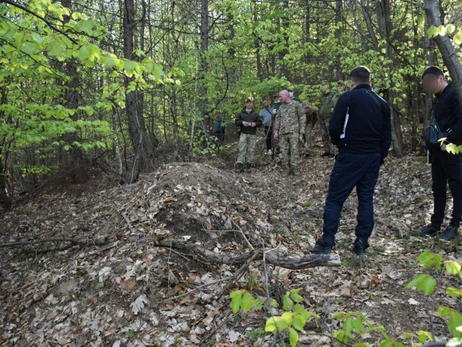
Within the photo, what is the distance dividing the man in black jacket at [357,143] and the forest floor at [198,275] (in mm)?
764

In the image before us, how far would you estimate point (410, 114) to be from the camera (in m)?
10.8

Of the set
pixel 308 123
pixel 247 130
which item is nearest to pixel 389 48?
pixel 308 123

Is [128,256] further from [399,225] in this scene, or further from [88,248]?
[399,225]

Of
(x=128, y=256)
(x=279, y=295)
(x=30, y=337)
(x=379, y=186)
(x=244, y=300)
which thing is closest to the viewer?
(x=244, y=300)

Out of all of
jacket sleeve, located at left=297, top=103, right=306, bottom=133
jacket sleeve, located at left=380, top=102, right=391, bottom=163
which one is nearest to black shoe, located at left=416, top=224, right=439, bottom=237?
jacket sleeve, located at left=380, top=102, right=391, bottom=163

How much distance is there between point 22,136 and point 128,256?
4.24 metres

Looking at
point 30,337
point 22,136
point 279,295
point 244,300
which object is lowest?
point 30,337

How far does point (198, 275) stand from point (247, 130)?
23.1ft

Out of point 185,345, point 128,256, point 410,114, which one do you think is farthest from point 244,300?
point 410,114

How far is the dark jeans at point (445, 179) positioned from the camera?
447 cm

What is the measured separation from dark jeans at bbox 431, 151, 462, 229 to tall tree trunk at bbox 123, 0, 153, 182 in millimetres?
6158

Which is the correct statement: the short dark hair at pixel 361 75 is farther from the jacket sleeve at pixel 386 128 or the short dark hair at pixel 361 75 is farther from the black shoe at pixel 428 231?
the black shoe at pixel 428 231

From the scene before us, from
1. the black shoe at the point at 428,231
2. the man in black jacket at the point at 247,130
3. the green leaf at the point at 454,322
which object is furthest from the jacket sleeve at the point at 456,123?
the man in black jacket at the point at 247,130

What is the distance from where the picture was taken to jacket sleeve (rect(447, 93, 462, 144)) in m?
4.22
